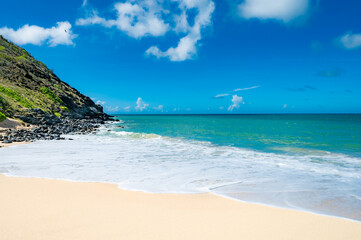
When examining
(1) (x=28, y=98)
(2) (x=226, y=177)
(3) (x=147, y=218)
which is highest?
(1) (x=28, y=98)

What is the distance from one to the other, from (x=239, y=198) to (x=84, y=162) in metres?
8.22

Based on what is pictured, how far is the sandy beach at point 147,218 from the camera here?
400 cm

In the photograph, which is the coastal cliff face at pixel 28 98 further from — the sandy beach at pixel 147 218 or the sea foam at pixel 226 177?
the sandy beach at pixel 147 218

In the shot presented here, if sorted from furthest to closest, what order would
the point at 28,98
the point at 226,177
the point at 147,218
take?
the point at 28,98 → the point at 226,177 → the point at 147,218

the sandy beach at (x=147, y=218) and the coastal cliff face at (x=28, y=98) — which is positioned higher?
the coastal cliff face at (x=28, y=98)

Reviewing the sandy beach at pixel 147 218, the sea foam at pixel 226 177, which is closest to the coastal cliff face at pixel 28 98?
the sea foam at pixel 226 177

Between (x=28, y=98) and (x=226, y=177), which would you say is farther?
(x=28, y=98)

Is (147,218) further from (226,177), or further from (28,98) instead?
(28,98)

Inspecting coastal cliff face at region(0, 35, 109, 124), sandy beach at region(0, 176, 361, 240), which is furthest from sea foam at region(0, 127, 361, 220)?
coastal cliff face at region(0, 35, 109, 124)

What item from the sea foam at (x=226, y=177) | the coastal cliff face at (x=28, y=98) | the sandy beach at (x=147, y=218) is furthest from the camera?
the coastal cliff face at (x=28, y=98)

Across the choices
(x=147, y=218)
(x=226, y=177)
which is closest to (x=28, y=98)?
(x=226, y=177)

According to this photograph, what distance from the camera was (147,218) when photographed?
4.66 metres

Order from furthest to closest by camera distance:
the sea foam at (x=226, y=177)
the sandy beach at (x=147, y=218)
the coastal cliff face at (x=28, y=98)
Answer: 1. the coastal cliff face at (x=28, y=98)
2. the sea foam at (x=226, y=177)
3. the sandy beach at (x=147, y=218)

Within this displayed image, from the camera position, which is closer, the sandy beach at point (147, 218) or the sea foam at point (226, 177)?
the sandy beach at point (147, 218)
